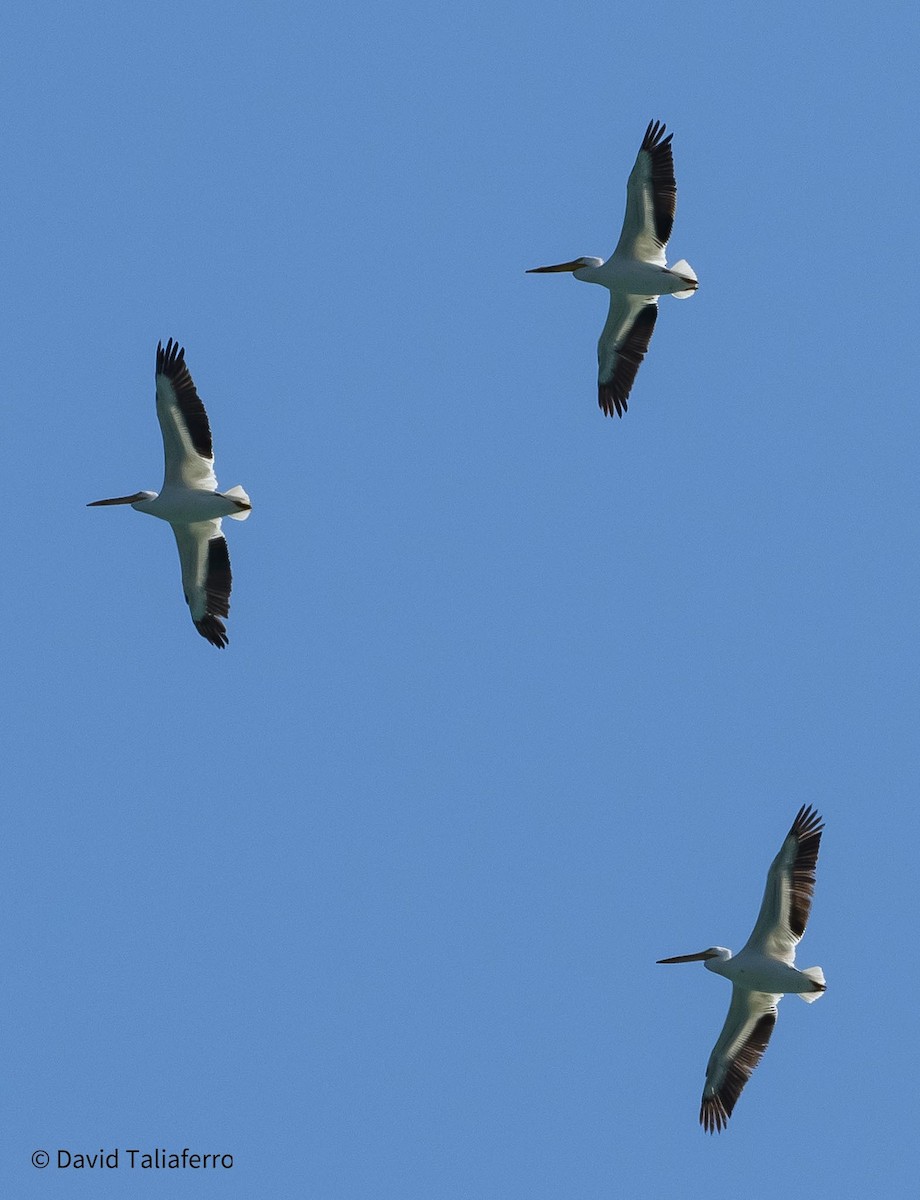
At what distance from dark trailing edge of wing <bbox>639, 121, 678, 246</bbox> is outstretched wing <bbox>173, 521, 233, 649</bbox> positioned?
5246 mm

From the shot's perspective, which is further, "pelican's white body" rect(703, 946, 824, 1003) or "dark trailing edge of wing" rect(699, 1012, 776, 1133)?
"dark trailing edge of wing" rect(699, 1012, 776, 1133)

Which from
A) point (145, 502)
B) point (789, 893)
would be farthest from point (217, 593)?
point (789, 893)

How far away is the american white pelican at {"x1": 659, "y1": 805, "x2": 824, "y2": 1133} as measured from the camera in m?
17.6

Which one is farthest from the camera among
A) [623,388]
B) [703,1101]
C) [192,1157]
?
[623,388]

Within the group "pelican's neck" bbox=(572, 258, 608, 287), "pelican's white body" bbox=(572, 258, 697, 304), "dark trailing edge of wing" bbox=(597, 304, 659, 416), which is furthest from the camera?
"dark trailing edge of wing" bbox=(597, 304, 659, 416)

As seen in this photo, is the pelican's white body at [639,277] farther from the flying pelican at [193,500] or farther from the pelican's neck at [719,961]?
the pelican's neck at [719,961]

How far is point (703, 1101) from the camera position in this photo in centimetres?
1869

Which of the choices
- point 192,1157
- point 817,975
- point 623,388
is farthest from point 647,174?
point 192,1157

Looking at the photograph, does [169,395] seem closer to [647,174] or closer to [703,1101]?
[647,174]

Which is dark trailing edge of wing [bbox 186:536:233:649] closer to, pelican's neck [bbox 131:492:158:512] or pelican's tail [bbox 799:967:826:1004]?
pelican's neck [bbox 131:492:158:512]

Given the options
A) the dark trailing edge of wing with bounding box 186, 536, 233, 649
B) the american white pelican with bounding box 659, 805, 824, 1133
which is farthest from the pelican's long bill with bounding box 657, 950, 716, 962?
the dark trailing edge of wing with bounding box 186, 536, 233, 649

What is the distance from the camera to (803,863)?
17.6 metres

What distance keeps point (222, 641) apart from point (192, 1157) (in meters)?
4.95

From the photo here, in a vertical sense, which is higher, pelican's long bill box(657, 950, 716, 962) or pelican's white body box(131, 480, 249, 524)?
pelican's white body box(131, 480, 249, 524)
